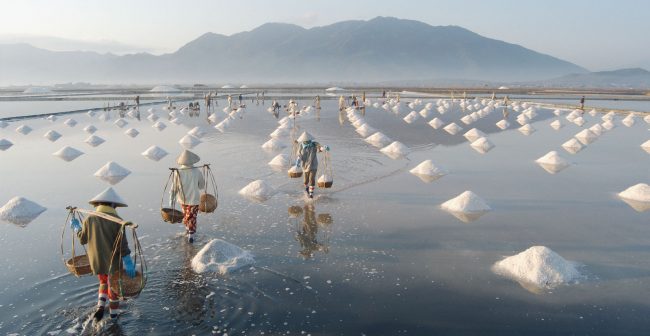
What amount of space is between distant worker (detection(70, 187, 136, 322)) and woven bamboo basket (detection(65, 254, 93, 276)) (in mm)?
311

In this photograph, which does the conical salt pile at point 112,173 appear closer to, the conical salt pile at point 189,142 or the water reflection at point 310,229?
the conical salt pile at point 189,142

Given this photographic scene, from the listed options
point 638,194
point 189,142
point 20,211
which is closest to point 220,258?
point 20,211

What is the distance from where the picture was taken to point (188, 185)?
906 cm

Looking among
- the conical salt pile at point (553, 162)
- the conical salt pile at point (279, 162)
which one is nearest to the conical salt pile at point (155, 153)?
the conical salt pile at point (279, 162)

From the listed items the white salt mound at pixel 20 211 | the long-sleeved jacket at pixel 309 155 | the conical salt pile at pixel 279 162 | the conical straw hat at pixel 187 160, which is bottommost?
the white salt mound at pixel 20 211

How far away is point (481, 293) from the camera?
23.8 feet

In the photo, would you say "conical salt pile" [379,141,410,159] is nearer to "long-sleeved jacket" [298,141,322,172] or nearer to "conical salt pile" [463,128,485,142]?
"conical salt pile" [463,128,485,142]

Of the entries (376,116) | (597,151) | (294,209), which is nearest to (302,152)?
(294,209)

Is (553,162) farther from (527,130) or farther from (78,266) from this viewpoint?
(78,266)

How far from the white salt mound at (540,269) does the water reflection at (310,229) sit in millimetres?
3318

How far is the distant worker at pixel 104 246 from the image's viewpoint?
6016 millimetres

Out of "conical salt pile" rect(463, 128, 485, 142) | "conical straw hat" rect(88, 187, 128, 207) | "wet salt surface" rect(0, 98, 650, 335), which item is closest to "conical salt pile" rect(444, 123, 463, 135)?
"conical salt pile" rect(463, 128, 485, 142)

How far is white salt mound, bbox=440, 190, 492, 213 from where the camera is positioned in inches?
458

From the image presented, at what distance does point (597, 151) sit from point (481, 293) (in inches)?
687
